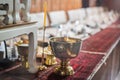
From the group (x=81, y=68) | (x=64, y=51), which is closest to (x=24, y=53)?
(x=64, y=51)

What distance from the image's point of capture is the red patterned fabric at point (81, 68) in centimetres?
102

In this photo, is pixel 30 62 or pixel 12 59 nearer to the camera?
pixel 30 62

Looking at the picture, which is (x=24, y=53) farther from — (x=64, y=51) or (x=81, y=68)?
(x=81, y=68)

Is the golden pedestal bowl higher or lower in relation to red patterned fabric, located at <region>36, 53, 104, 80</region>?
higher

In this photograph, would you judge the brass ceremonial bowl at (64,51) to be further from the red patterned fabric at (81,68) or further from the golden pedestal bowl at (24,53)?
the golden pedestal bowl at (24,53)

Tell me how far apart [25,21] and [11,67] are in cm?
29

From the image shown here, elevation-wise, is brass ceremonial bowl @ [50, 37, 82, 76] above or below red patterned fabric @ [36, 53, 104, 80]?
above

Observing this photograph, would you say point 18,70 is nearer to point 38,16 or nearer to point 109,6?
point 38,16

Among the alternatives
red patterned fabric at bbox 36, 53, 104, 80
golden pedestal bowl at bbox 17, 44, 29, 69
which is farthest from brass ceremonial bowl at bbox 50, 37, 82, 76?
golden pedestal bowl at bbox 17, 44, 29, 69

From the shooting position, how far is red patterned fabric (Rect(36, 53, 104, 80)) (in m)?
1.02

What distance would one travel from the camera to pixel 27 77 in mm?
1004

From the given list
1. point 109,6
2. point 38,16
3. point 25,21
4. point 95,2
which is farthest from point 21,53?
point 109,6

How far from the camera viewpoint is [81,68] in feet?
3.86

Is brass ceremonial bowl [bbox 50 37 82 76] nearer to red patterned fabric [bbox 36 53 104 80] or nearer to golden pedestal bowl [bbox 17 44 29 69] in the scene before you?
red patterned fabric [bbox 36 53 104 80]
